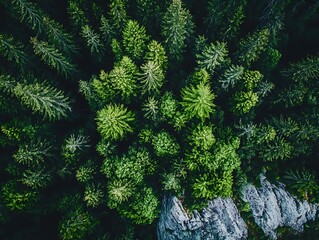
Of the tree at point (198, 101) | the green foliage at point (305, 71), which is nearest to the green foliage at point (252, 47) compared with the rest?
the green foliage at point (305, 71)

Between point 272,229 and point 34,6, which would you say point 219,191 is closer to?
point 272,229

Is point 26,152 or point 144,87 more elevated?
point 144,87

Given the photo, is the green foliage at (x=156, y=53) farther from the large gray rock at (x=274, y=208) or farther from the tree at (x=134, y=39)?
the large gray rock at (x=274, y=208)

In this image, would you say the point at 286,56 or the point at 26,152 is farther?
the point at 286,56

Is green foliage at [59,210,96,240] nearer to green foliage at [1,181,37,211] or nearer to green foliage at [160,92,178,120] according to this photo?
green foliage at [1,181,37,211]

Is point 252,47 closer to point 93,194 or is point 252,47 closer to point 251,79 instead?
point 251,79

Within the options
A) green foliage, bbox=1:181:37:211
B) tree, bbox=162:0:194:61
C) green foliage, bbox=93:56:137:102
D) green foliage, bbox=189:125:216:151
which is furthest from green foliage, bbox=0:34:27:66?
green foliage, bbox=189:125:216:151

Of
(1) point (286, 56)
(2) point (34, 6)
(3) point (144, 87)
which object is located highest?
(2) point (34, 6)

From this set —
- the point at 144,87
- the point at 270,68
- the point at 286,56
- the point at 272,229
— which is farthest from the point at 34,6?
the point at 272,229
